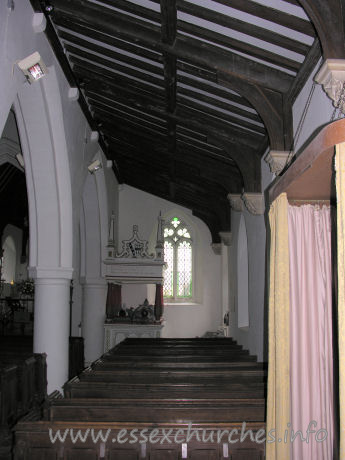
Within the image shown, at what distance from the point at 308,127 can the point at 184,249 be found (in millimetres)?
10525

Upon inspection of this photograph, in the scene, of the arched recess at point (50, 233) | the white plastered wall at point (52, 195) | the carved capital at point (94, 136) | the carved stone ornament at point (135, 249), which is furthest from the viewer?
the carved stone ornament at point (135, 249)

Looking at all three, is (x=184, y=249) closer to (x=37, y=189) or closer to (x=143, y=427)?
(x=37, y=189)

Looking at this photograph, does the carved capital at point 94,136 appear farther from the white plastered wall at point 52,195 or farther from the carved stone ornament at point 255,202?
the carved stone ornament at point 255,202

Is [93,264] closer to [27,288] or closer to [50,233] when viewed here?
[50,233]

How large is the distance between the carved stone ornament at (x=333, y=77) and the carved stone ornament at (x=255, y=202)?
3.49 m

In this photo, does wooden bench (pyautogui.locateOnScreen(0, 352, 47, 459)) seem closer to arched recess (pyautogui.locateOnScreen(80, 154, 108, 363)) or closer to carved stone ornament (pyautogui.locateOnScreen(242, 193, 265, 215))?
carved stone ornament (pyautogui.locateOnScreen(242, 193, 265, 215))

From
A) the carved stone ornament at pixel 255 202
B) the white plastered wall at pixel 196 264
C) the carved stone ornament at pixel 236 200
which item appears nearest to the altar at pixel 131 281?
the white plastered wall at pixel 196 264

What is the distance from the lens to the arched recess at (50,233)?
7145 millimetres

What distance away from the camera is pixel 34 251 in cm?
742

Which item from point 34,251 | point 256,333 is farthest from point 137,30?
point 256,333

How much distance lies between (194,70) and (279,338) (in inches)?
147

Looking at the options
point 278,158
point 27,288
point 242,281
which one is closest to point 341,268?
point 278,158

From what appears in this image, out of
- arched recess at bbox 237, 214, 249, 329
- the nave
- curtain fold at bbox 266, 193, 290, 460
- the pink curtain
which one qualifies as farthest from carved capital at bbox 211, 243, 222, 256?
curtain fold at bbox 266, 193, 290, 460

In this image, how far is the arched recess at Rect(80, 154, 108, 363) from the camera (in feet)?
38.1
